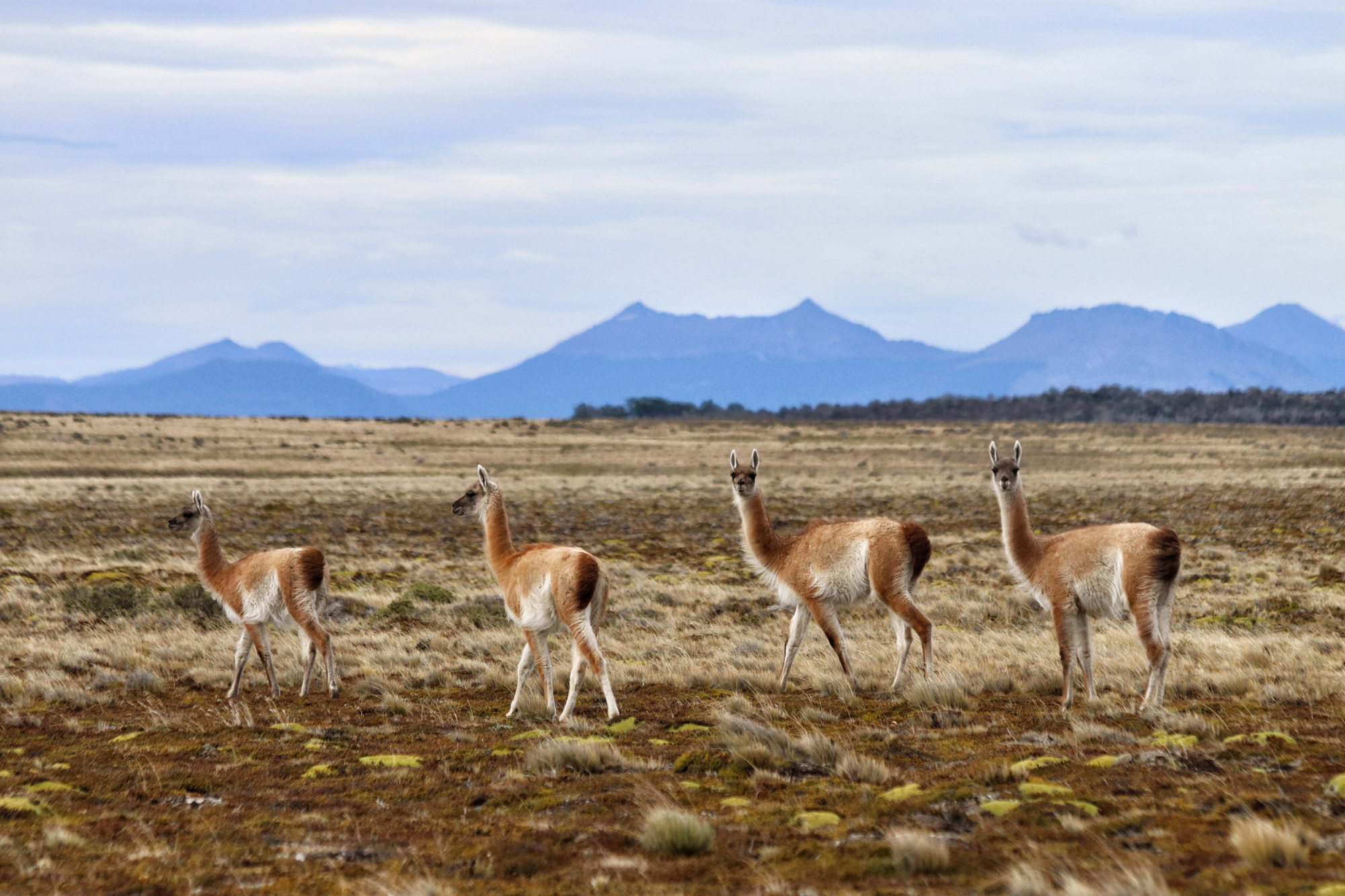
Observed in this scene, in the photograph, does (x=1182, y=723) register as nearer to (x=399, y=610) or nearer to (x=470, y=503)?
(x=470, y=503)

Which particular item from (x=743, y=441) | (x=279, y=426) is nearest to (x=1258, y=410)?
(x=743, y=441)

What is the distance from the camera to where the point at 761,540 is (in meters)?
10.8

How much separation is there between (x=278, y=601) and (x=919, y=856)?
23.3 feet

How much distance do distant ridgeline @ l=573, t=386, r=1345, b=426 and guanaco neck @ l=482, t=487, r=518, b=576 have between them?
96.4 m

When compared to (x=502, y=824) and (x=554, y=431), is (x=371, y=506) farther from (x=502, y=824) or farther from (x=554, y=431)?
(x=554, y=431)

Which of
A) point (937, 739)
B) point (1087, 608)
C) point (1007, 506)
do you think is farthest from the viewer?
point (1007, 506)

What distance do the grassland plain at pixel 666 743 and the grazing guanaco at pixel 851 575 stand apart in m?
0.44

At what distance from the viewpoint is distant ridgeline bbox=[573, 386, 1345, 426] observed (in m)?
96.6

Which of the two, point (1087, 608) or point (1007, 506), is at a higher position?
point (1007, 506)

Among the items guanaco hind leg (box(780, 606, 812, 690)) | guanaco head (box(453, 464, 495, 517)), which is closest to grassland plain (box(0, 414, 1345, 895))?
guanaco hind leg (box(780, 606, 812, 690))

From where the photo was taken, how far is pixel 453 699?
10336mm

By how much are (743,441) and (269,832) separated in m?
70.8

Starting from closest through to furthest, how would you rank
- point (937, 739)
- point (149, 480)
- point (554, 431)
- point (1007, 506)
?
1. point (937, 739)
2. point (1007, 506)
3. point (149, 480)
4. point (554, 431)

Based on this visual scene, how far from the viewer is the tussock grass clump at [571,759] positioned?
7.37 metres
